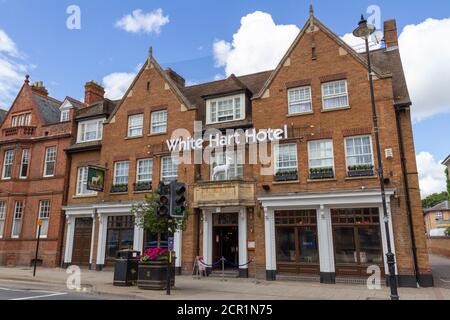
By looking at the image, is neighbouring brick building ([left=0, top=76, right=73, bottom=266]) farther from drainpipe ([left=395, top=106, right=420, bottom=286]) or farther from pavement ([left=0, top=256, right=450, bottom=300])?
drainpipe ([left=395, top=106, right=420, bottom=286])

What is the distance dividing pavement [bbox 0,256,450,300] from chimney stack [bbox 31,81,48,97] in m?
17.7

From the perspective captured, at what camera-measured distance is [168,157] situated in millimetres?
21141

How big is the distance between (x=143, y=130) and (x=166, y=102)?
239cm

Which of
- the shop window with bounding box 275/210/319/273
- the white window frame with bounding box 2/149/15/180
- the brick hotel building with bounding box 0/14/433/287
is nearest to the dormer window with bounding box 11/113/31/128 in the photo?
the white window frame with bounding box 2/149/15/180

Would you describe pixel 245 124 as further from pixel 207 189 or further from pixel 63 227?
pixel 63 227

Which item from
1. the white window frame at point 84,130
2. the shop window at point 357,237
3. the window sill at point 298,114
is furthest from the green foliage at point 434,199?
the white window frame at point 84,130

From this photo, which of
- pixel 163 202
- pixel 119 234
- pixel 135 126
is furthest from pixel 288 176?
pixel 119 234

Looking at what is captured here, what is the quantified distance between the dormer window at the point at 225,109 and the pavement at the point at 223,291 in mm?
9371

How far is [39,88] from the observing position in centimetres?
2897

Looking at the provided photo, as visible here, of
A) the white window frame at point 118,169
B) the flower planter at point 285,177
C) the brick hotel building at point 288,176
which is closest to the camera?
the brick hotel building at point 288,176

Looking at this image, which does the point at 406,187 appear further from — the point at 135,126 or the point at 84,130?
the point at 84,130

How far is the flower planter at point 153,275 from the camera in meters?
13.4

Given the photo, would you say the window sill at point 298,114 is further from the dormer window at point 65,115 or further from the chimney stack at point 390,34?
the dormer window at point 65,115
